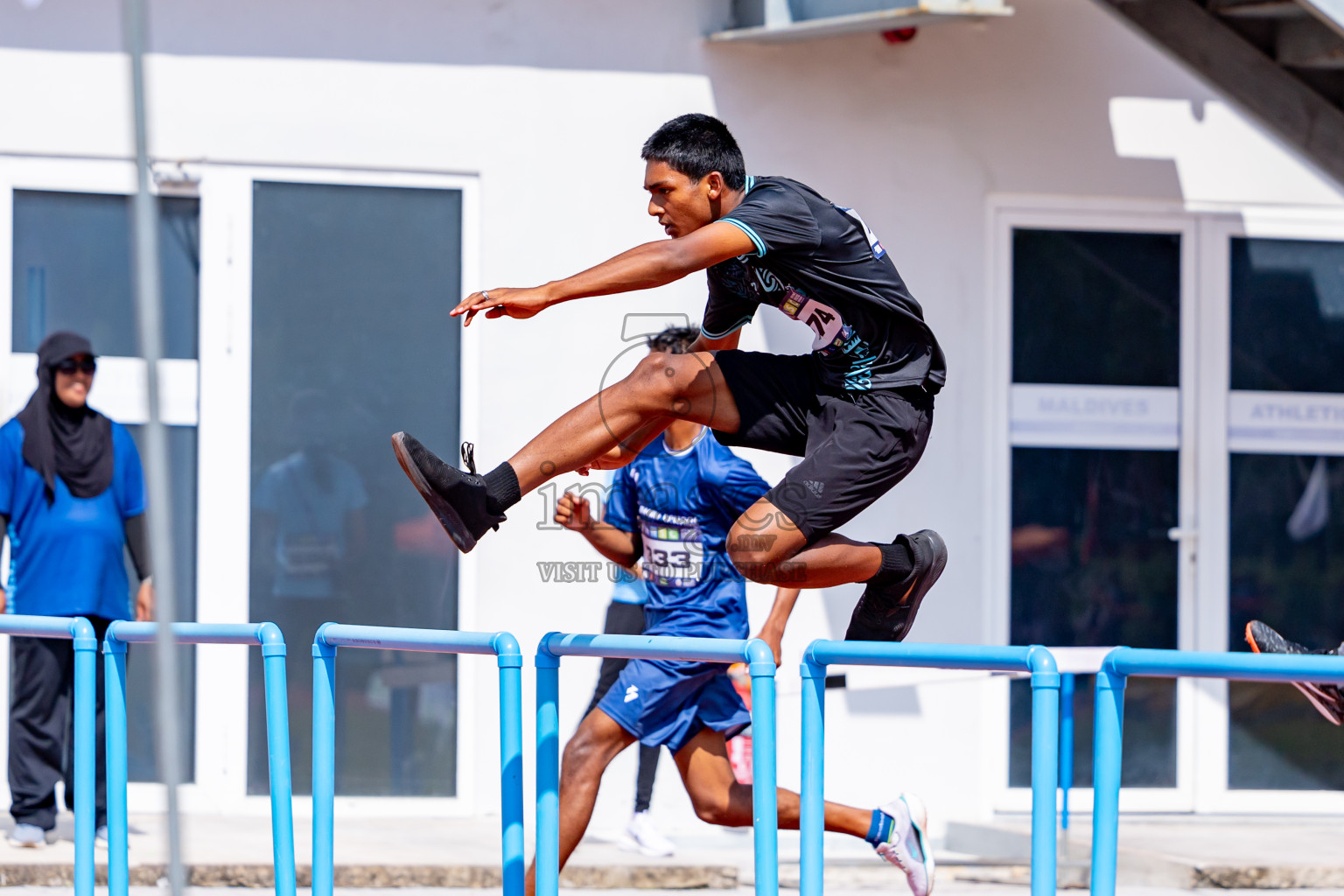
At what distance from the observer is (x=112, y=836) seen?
4.74m

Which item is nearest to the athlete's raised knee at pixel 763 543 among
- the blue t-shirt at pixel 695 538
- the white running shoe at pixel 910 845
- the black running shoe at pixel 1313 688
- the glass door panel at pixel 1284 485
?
the blue t-shirt at pixel 695 538

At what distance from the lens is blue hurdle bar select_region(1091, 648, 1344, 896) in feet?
11.1

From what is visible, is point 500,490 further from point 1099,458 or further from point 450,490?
point 1099,458

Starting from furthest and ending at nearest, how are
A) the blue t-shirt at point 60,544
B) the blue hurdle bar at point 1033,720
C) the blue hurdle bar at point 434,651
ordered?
1. the blue t-shirt at point 60,544
2. the blue hurdle bar at point 434,651
3. the blue hurdle bar at point 1033,720

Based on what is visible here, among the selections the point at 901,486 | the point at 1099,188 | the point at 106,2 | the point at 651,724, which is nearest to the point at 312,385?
the point at 106,2

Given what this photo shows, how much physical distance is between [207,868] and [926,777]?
3622 millimetres

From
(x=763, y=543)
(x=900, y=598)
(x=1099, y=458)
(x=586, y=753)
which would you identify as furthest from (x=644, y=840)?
(x=763, y=543)

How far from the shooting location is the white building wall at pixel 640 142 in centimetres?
802

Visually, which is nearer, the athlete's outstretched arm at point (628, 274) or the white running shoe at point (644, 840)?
the athlete's outstretched arm at point (628, 274)

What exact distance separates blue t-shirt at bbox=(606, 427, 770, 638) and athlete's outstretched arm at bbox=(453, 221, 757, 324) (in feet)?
4.74

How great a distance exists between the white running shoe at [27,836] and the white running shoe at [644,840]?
2496 millimetres

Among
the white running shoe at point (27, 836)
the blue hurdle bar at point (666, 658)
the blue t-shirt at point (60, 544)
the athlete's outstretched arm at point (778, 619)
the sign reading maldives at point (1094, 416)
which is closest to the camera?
the blue hurdle bar at point (666, 658)

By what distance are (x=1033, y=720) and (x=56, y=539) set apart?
15.6 feet

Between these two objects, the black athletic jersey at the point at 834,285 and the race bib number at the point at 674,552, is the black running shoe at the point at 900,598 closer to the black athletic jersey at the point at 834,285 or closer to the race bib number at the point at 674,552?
the black athletic jersey at the point at 834,285
